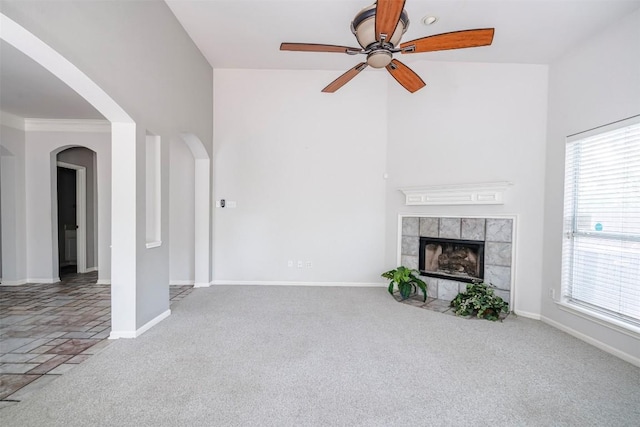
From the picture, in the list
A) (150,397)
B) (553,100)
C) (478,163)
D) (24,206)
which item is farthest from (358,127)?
(24,206)

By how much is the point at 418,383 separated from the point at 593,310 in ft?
7.44

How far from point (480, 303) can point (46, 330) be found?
196 inches

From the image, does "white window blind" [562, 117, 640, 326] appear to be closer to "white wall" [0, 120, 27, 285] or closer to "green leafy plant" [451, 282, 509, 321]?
"green leafy plant" [451, 282, 509, 321]

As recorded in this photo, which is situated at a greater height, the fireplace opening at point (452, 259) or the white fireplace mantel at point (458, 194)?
the white fireplace mantel at point (458, 194)

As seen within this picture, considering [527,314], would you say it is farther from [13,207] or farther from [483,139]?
[13,207]

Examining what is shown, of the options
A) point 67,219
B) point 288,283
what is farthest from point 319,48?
point 67,219

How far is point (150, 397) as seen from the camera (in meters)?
1.96

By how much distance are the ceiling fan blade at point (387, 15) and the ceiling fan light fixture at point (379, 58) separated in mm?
125

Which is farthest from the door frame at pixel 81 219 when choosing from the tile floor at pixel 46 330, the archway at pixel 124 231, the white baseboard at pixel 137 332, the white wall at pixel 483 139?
the white wall at pixel 483 139

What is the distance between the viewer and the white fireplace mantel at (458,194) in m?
3.69

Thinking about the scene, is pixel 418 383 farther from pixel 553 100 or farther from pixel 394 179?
pixel 553 100

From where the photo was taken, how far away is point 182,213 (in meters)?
4.86

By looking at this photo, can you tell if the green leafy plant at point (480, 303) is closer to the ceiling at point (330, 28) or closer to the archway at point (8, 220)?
the ceiling at point (330, 28)

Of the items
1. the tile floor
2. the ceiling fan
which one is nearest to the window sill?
the ceiling fan
